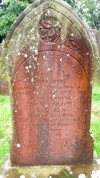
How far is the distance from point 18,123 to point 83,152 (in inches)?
30.3

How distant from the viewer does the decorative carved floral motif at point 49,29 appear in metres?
3.10

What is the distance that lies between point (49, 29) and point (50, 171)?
1455 millimetres

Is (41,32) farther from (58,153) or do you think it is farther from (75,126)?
(58,153)

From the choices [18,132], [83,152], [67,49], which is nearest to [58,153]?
[83,152]

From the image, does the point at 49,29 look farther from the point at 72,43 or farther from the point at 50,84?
the point at 50,84

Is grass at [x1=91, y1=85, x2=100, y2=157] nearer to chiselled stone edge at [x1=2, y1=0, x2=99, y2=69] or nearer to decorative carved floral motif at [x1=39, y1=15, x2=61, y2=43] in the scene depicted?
chiselled stone edge at [x1=2, y1=0, x2=99, y2=69]

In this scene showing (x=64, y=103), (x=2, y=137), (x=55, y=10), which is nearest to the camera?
(x=55, y=10)

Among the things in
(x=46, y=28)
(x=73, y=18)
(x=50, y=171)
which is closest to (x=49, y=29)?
(x=46, y=28)

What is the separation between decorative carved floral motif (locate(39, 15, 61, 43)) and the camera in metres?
3.10

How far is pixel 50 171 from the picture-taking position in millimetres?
3277

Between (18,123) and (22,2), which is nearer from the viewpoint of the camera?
(18,123)

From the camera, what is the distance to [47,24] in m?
3.11

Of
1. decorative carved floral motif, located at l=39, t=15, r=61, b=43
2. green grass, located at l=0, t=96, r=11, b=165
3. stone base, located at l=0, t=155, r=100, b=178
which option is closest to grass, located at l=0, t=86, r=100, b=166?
green grass, located at l=0, t=96, r=11, b=165

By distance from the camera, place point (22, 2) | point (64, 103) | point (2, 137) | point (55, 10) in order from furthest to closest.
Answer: point (22, 2), point (2, 137), point (64, 103), point (55, 10)
